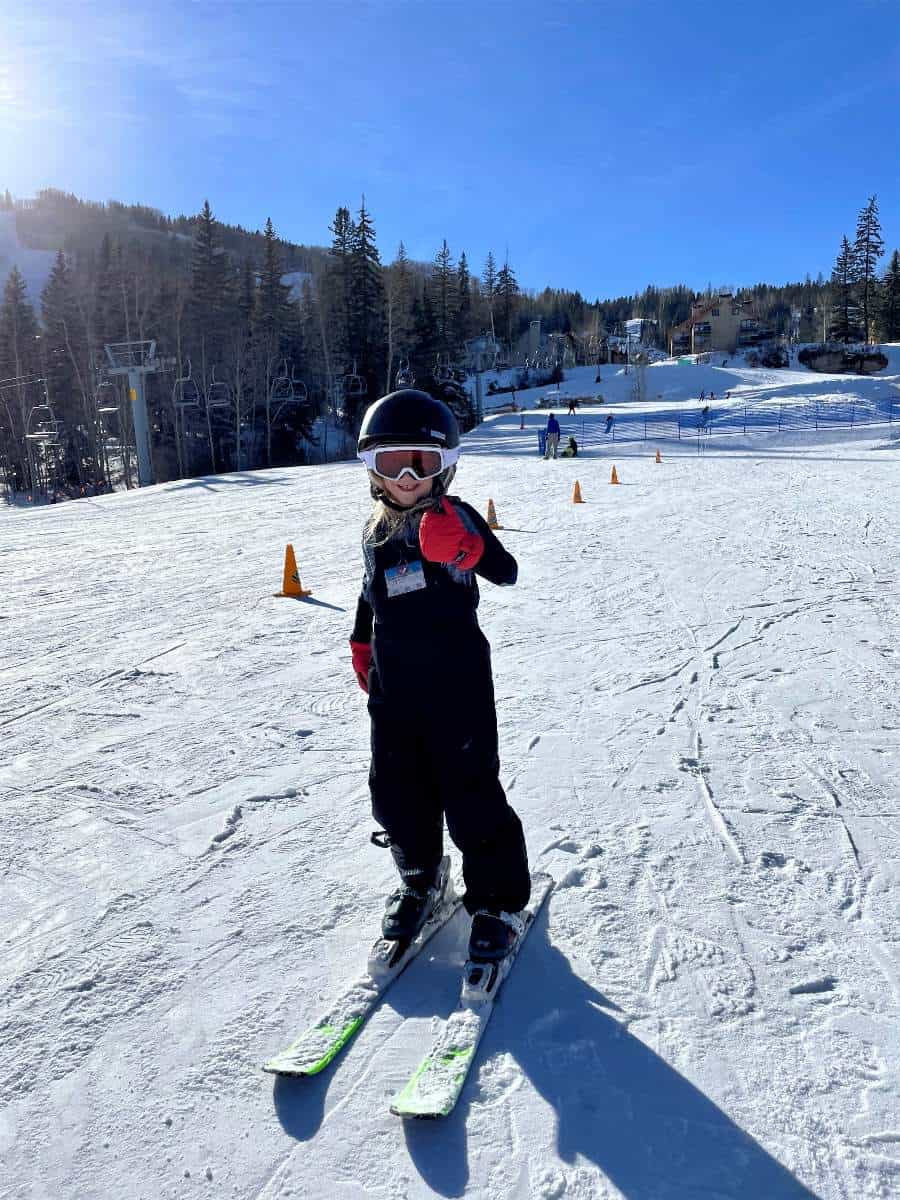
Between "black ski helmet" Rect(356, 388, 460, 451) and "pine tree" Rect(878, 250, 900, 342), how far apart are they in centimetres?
9166

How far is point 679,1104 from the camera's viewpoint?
191cm

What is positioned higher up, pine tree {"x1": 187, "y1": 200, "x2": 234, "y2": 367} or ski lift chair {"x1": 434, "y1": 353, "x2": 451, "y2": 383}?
pine tree {"x1": 187, "y1": 200, "x2": 234, "y2": 367}

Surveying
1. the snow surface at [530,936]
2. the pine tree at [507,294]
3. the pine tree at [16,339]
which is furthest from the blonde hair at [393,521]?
the pine tree at [507,294]

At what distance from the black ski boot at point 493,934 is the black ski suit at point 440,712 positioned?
0.12ft

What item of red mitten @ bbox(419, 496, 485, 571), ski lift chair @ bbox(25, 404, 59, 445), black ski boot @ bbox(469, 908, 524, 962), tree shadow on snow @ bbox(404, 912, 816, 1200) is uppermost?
ski lift chair @ bbox(25, 404, 59, 445)

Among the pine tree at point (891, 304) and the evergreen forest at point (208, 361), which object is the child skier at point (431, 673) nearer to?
the evergreen forest at point (208, 361)

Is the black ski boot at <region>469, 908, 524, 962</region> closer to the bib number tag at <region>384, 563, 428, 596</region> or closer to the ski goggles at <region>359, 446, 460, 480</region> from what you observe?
the bib number tag at <region>384, 563, 428, 596</region>

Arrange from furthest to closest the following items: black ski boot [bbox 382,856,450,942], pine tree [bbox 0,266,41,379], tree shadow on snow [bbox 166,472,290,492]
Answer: pine tree [bbox 0,266,41,379], tree shadow on snow [bbox 166,472,290,492], black ski boot [bbox 382,856,450,942]

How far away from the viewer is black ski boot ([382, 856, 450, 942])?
2525mm

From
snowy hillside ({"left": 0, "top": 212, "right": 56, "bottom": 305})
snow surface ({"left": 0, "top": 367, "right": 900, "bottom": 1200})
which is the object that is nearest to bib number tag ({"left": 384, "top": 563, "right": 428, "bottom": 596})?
snow surface ({"left": 0, "top": 367, "right": 900, "bottom": 1200})

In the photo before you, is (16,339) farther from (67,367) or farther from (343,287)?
(343,287)

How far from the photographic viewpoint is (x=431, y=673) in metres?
2.39

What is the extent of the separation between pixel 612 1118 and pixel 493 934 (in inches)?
26.2

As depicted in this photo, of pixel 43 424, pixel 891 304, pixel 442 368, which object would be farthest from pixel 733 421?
pixel 891 304
